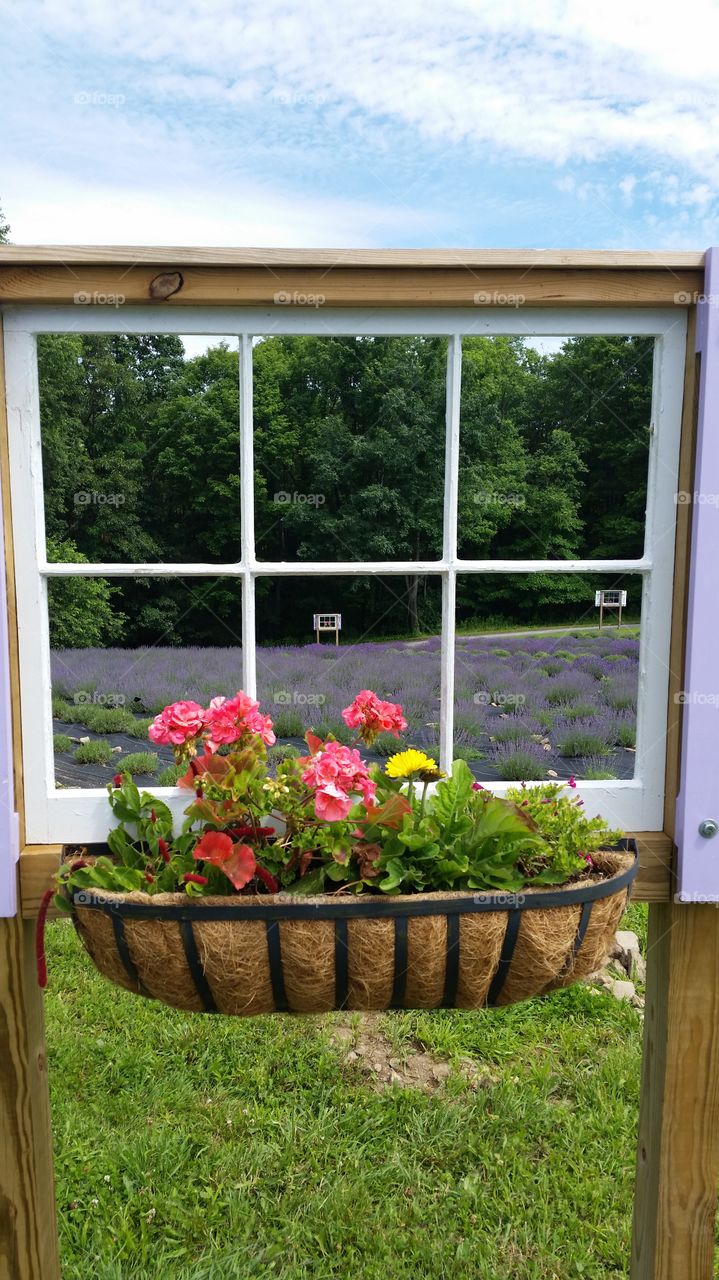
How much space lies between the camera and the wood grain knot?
4.31 ft

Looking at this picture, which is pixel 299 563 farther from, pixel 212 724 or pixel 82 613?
pixel 82 613

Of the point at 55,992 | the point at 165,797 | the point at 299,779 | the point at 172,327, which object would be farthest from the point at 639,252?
the point at 55,992

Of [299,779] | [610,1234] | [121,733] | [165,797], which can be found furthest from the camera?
[121,733]

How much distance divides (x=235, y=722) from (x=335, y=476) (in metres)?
1.25

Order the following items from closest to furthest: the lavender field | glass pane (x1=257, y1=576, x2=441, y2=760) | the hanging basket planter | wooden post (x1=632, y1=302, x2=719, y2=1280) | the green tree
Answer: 1. the hanging basket planter
2. wooden post (x1=632, y1=302, x2=719, y2=1280)
3. glass pane (x1=257, y1=576, x2=441, y2=760)
4. the lavender field
5. the green tree

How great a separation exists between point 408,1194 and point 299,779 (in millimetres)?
1401

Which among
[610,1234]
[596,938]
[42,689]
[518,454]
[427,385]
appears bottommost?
[610,1234]

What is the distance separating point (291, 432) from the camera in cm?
257

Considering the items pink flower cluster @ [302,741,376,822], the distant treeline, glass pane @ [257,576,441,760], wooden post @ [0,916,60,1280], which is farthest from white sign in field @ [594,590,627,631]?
wooden post @ [0,916,60,1280]

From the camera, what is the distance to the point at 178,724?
1.35 metres

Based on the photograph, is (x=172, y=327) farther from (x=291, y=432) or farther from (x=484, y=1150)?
(x=484, y=1150)

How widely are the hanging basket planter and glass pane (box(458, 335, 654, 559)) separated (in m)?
1.75

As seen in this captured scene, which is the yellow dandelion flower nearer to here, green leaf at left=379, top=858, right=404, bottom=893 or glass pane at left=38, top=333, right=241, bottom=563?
green leaf at left=379, top=858, right=404, bottom=893

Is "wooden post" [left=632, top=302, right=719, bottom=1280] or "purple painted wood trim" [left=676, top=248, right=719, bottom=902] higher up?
"purple painted wood trim" [left=676, top=248, right=719, bottom=902]
